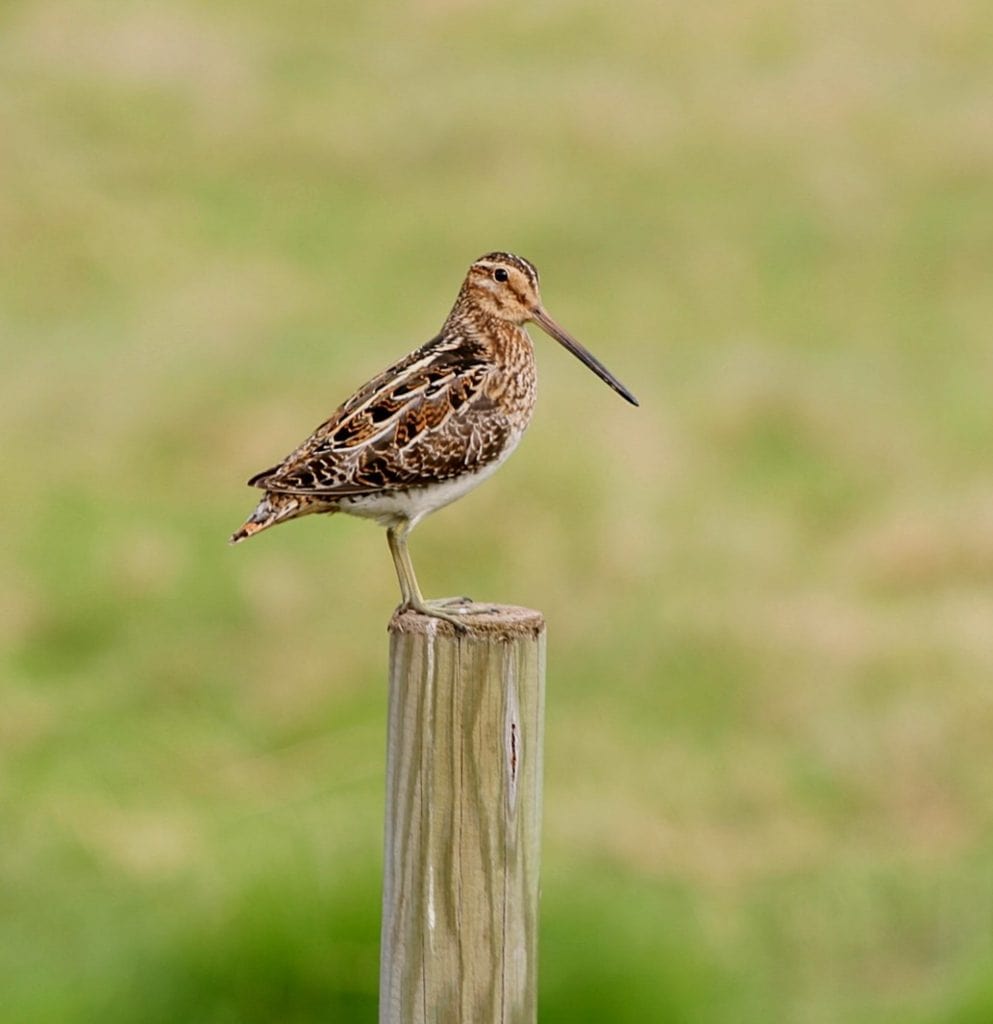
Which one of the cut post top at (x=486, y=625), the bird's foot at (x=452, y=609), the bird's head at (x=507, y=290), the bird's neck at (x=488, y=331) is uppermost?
the bird's head at (x=507, y=290)

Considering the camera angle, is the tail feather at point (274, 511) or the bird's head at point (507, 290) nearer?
the tail feather at point (274, 511)

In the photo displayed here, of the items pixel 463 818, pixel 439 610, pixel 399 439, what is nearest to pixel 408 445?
pixel 399 439

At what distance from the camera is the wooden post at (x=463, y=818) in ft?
14.2

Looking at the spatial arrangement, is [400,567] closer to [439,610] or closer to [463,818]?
[439,610]

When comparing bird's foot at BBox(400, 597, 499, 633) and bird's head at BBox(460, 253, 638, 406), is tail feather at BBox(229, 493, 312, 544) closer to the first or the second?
bird's foot at BBox(400, 597, 499, 633)

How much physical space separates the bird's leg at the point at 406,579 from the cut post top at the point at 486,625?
0.09 meters

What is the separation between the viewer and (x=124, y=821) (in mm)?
10422

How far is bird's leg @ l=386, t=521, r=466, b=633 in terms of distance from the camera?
499 centimetres

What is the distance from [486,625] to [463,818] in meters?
0.39

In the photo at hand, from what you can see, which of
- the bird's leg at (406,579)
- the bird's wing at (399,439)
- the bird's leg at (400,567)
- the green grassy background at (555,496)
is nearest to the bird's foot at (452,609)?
the bird's leg at (406,579)

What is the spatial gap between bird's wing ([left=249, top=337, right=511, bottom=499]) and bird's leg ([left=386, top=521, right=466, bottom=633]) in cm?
18

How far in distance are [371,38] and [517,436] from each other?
2133 centimetres

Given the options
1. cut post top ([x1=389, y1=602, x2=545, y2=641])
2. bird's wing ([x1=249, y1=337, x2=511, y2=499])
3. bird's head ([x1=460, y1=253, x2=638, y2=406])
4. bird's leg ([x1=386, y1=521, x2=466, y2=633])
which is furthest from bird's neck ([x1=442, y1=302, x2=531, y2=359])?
A: cut post top ([x1=389, y1=602, x2=545, y2=641])

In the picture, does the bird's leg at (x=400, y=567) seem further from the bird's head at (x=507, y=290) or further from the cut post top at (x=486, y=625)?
the cut post top at (x=486, y=625)
